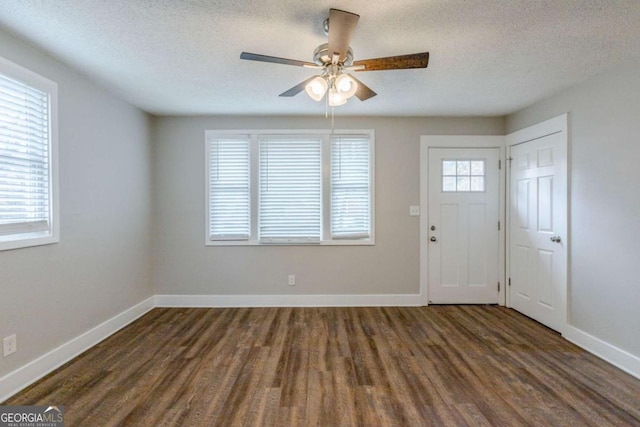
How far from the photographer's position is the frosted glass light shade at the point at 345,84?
1.89m

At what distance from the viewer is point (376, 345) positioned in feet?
8.89

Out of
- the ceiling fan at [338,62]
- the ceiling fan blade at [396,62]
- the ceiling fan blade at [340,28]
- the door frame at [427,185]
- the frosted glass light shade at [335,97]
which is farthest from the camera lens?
the door frame at [427,185]

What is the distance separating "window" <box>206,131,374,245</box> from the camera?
3.76m

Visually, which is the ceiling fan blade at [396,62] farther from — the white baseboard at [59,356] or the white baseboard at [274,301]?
the white baseboard at [59,356]

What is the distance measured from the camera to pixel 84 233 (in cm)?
264

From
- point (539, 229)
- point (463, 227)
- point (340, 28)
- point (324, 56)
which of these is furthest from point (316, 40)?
point (539, 229)

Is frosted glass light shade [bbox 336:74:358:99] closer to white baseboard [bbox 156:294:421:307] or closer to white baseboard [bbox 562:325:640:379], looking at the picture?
white baseboard [bbox 156:294:421:307]

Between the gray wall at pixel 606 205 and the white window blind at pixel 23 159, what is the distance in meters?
4.51

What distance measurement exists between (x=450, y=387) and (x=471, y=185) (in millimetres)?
2541

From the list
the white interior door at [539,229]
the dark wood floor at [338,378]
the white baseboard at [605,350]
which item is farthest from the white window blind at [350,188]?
the white baseboard at [605,350]

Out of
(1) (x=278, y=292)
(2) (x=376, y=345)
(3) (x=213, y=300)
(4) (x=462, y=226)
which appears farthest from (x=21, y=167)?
(4) (x=462, y=226)

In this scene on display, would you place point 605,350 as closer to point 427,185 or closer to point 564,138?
point 564,138

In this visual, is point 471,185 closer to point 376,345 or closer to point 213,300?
point 376,345

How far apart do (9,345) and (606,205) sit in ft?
15.2
